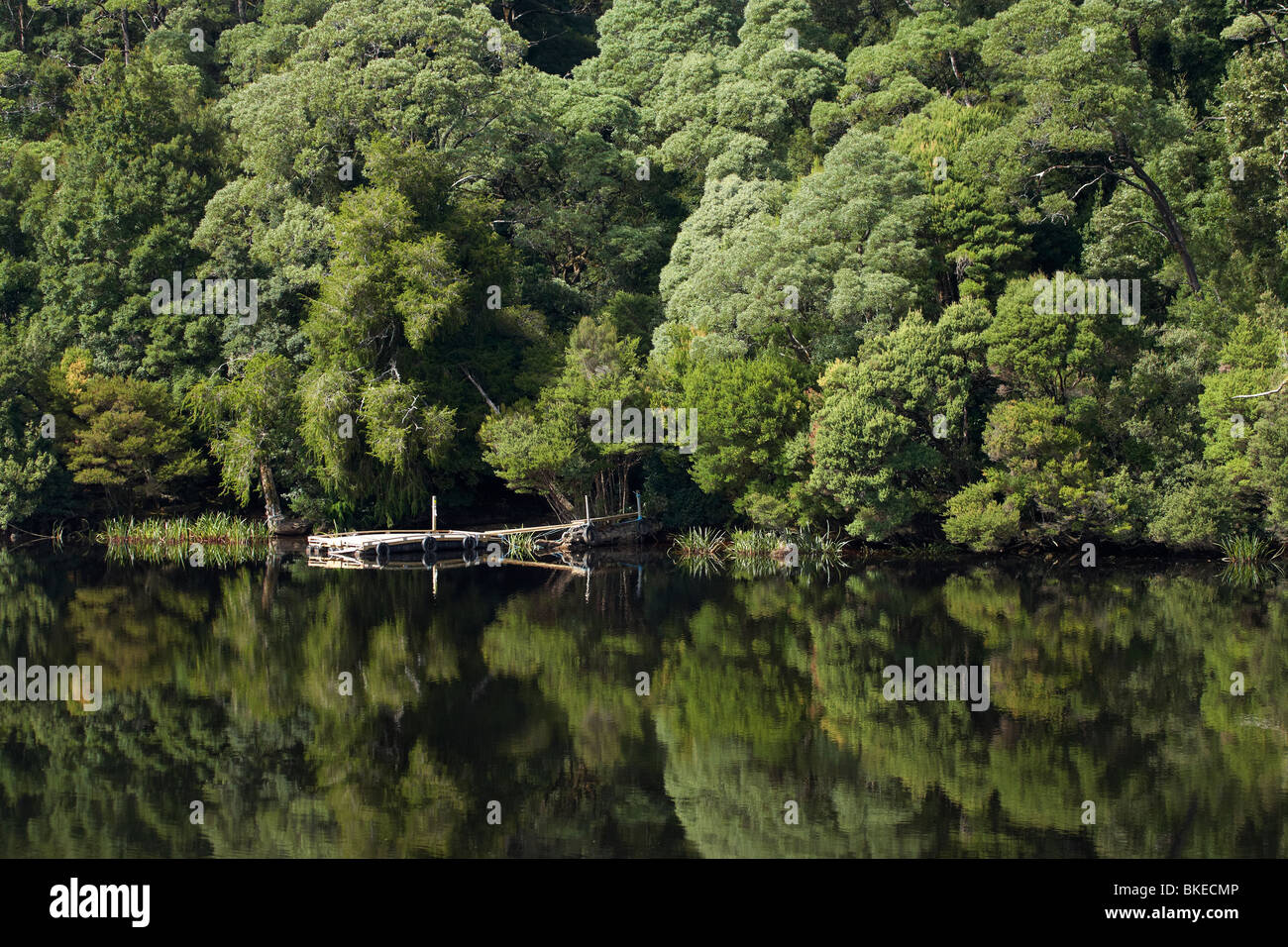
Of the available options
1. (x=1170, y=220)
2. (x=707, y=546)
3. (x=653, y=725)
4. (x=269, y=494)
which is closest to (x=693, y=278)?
(x=707, y=546)

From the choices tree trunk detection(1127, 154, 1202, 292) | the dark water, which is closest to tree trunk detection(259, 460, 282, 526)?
the dark water

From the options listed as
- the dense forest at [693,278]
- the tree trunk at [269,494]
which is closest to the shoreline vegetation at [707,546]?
the tree trunk at [269,494]

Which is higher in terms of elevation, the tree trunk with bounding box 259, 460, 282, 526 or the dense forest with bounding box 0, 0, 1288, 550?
the dense forest with bounding box 0, 0, 1288, 550

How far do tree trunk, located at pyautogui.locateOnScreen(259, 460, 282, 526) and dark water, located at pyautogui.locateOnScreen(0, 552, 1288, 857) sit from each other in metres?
11.4

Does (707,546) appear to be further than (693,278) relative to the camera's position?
No

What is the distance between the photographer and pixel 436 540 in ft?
129

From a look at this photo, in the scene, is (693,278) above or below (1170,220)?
below

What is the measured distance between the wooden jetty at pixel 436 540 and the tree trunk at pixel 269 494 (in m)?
2.38

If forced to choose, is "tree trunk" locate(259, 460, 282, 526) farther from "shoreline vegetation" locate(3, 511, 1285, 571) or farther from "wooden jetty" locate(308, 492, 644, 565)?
"wooden jetty" locate(308, 492, 644, 565)

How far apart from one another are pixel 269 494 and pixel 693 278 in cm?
1542

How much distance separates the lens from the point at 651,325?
4378 cm

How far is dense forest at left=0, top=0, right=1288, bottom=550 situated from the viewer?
114ft

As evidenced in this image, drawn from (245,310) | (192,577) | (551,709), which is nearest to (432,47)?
(245,310)

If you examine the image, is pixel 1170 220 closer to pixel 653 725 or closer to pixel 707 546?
pixel 707 546
